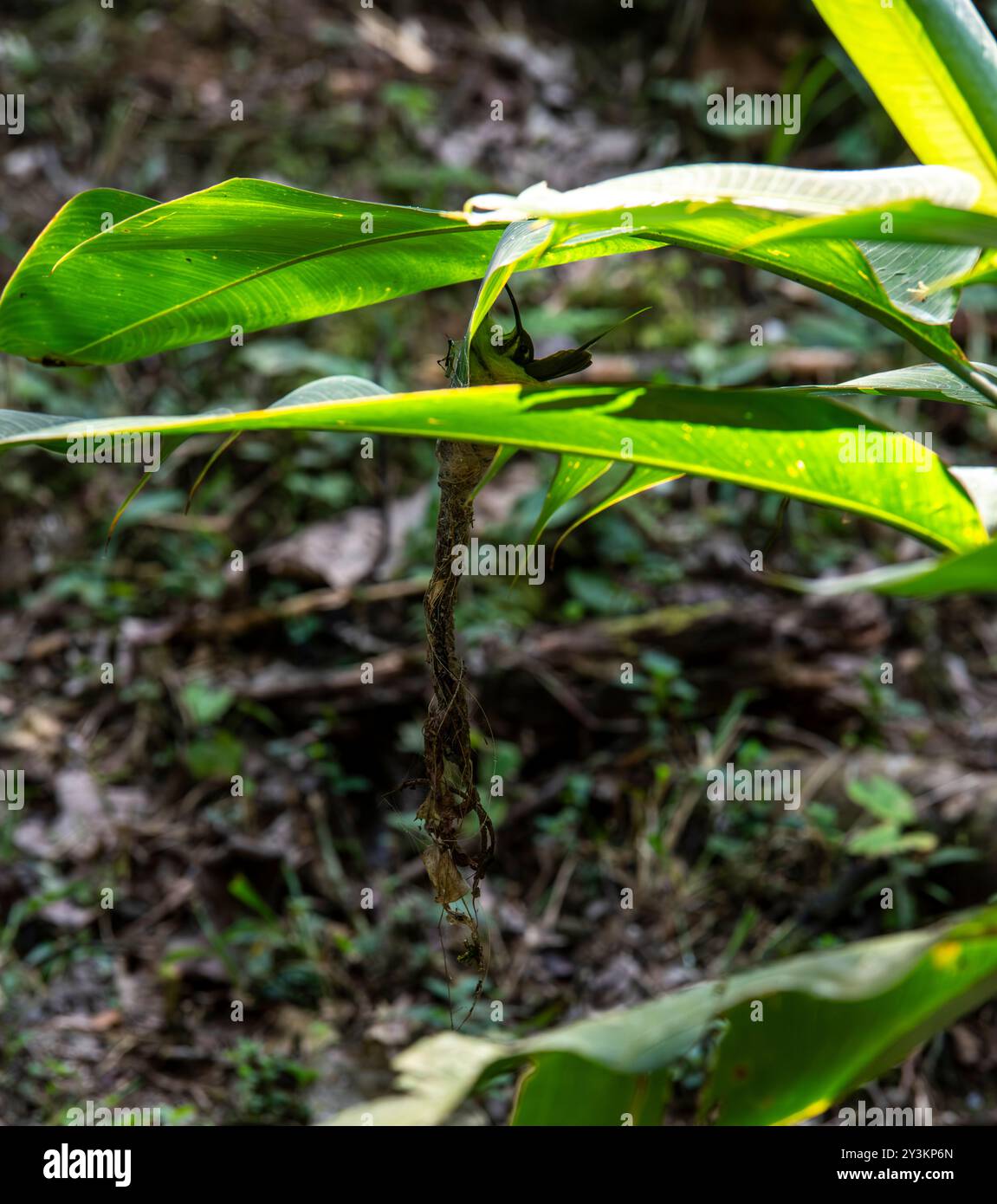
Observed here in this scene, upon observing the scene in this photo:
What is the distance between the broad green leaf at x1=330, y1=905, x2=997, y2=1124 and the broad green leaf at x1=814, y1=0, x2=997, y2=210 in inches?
15.8

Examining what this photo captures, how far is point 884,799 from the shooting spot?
1.46m

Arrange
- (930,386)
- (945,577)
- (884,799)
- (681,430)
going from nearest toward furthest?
(945,577), (681,430), (930,386), (884,799)

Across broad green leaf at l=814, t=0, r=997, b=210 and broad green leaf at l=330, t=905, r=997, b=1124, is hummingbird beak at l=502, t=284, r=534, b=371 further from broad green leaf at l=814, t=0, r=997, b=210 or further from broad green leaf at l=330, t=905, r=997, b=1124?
broad green leaf at l=330, t=905, r=997, b=1124

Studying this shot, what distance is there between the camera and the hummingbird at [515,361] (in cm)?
57

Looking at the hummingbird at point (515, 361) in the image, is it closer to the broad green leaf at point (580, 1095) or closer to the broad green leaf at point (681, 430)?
the broad green leaf at point (681, 430)

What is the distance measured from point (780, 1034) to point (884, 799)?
1.19 meters

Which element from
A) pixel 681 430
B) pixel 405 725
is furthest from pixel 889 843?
pixel 681 430

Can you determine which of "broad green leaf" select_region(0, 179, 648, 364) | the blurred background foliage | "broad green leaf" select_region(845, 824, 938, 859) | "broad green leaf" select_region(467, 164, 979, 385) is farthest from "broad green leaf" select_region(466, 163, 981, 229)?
"broad green leaf" select_region(845, 824, 938, 859)

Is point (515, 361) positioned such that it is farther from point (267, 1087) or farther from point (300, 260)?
point (267, 1087)

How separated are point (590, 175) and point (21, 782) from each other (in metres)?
2.37

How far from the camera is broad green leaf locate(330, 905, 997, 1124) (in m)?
0.33

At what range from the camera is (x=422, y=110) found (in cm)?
315

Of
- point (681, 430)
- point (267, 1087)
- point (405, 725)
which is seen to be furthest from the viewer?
point (405, 725)

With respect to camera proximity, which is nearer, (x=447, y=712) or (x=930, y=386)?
(x=930, y=386)
